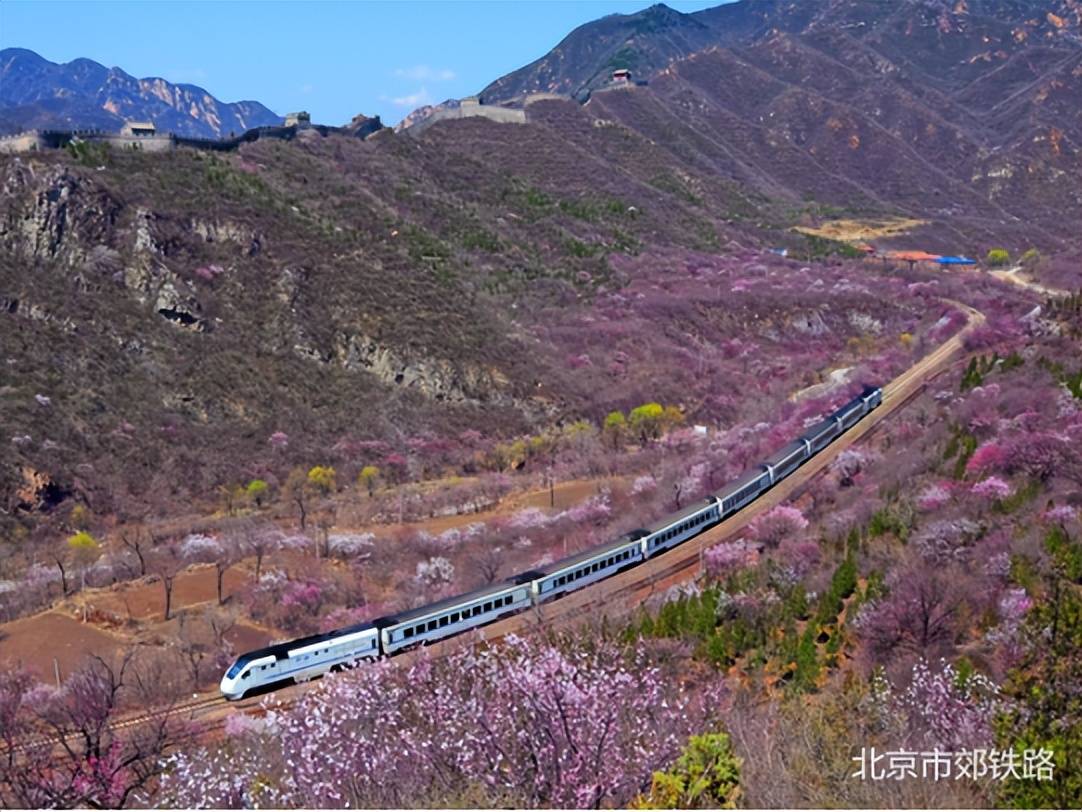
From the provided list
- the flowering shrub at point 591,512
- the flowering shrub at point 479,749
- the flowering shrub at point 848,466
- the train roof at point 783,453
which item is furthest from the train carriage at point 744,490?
the flowering shrub at point 479,749

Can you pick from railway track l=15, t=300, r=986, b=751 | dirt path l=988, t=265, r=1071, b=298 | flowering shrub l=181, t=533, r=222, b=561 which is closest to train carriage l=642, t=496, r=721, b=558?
railway track l=15, t=300, r=986, b=751

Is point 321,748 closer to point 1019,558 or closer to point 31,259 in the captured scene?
point 1019,558

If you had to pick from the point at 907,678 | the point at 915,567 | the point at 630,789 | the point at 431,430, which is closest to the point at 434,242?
the point at 431,430

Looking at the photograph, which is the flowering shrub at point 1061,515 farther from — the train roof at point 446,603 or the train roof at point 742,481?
the train roof at point 446,603

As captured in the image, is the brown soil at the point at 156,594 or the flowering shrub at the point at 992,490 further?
the brown soil at the point at 156,594

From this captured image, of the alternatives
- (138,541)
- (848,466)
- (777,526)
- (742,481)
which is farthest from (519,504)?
(138,541)

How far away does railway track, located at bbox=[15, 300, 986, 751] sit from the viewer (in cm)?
2431

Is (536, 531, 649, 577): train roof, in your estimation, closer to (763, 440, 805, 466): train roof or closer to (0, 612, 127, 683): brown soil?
(763, 440, 805, 466): train roof

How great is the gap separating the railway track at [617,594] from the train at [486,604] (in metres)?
0.29

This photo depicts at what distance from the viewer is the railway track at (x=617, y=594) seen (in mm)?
24312

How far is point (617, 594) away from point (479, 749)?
17.0 metres

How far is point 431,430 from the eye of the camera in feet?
173

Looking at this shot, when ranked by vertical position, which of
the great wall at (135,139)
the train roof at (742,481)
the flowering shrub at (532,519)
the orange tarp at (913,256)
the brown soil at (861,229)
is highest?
the great wall at (135,139)

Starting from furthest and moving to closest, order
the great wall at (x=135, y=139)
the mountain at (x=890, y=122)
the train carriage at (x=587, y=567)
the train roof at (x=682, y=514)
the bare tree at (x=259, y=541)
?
the mountain at (x=890, y=122) → the great wall at (x=135, y=139) → the bare tree at (x=259, y=541) → the train roof at (x=682, y=514) → the train carriage at (x=587, y=567)
